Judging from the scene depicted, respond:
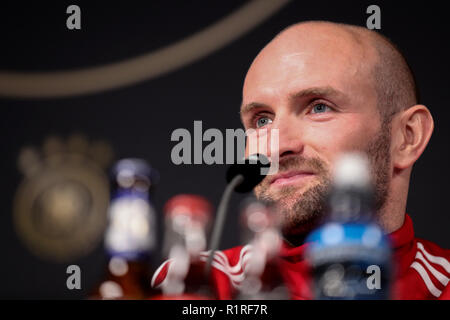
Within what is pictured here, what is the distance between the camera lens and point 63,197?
1256mm

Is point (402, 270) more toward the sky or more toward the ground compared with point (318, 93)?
more toward the ground

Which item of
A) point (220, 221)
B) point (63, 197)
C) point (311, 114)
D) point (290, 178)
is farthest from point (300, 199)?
point (63, 197)

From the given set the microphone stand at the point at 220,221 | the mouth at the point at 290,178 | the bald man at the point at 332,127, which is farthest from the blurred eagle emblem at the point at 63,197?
the microphone stand at the point at 220,221

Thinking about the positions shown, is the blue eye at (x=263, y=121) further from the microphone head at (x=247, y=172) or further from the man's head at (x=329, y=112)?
the microphone head at (x=247, y=172)

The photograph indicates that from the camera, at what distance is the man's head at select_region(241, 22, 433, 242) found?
819 mm

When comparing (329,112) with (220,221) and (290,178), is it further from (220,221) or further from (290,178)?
(220,221)

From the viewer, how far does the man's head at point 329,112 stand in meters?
0.82

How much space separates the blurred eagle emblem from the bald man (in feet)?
1.14

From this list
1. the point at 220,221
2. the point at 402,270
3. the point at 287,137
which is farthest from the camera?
the point at 402,270

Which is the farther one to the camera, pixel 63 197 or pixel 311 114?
pixel 63 197

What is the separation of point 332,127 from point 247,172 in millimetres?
284

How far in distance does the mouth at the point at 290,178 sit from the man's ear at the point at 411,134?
0.76 ft

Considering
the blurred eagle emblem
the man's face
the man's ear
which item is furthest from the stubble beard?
the blurred eagle emblem
